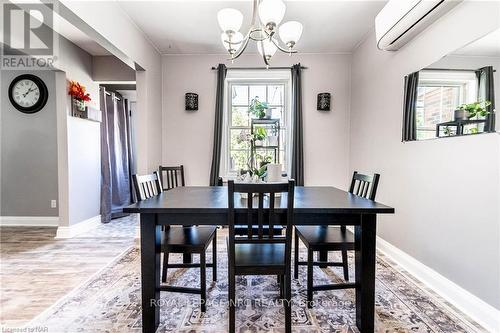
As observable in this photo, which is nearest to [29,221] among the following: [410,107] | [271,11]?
[271,11]

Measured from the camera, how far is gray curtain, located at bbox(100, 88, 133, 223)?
441 cm

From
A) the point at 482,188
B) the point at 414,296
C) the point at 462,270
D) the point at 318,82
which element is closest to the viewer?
the point at 482,188

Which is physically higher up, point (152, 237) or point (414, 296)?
point (152, 237)

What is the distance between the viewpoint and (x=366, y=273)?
1.70 m

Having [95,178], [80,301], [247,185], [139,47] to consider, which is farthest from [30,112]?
[247,185]

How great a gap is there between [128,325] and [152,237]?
0.64 meters

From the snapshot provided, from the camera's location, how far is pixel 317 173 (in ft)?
Answer: 13.5

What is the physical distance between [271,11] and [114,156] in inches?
153

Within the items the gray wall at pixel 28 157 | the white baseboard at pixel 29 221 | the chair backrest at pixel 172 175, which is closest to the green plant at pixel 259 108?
the chair backrest at pixel 172 175

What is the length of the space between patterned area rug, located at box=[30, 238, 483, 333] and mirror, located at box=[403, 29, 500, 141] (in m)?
1.30

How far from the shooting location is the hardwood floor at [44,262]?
200cm

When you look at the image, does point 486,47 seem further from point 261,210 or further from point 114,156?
point 114,156

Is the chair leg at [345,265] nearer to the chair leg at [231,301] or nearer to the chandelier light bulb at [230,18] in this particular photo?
the chair leg at [231,301]

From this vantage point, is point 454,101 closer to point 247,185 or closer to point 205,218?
point 247,185
